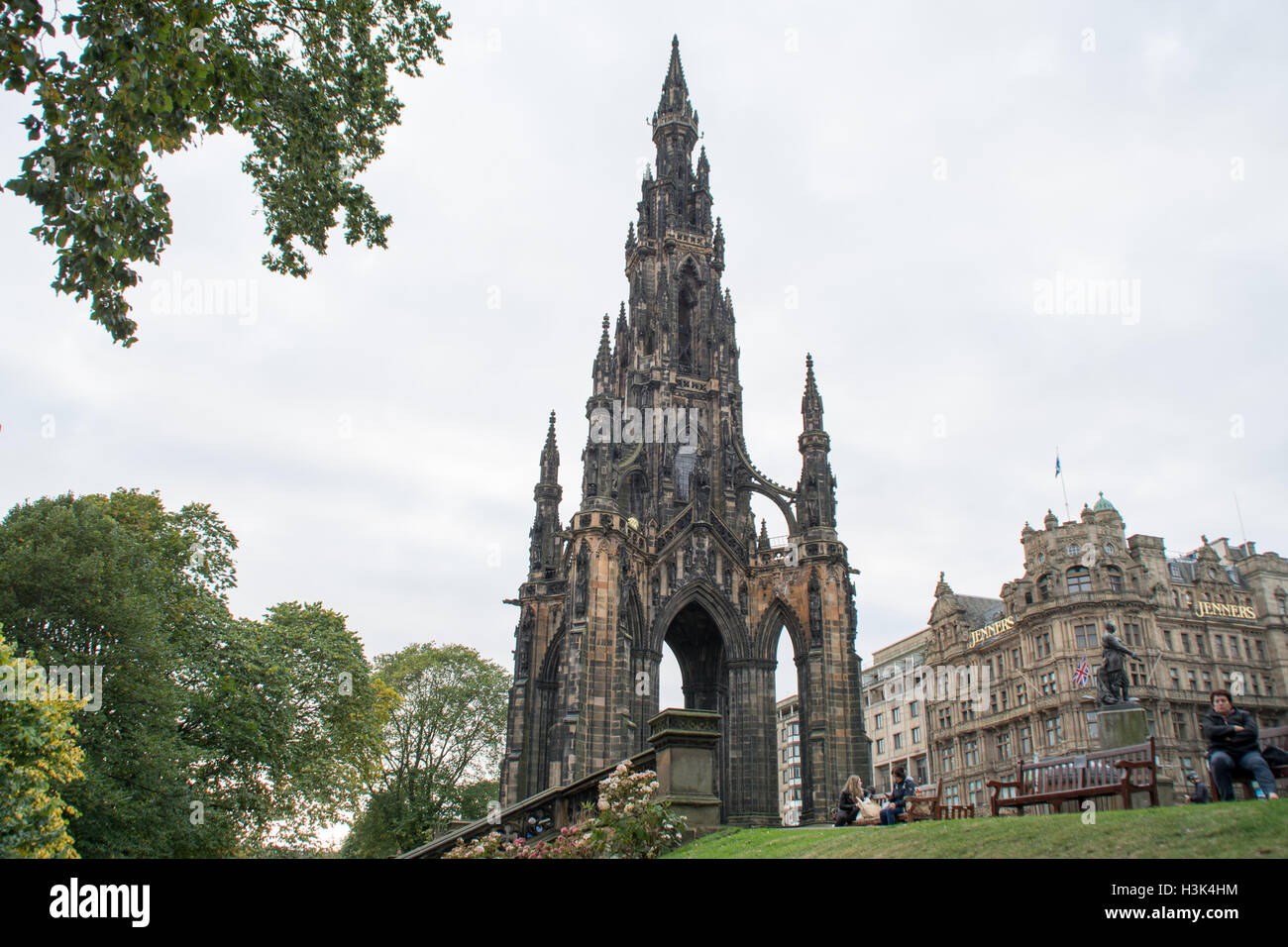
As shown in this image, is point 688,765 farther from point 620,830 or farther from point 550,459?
point 550,459

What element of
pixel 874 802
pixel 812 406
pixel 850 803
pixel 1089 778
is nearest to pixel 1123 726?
pixel 1089 778

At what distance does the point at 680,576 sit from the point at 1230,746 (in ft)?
74.0

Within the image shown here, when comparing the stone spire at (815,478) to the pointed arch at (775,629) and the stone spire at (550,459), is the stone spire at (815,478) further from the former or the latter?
the stone spire at (550,459)

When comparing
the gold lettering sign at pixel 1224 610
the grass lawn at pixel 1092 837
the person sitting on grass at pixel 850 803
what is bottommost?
the person sitting on grass at pixel 850 803

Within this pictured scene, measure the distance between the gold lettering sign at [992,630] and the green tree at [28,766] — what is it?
47282 millimetres

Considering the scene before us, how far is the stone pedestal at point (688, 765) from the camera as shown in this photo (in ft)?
44.8

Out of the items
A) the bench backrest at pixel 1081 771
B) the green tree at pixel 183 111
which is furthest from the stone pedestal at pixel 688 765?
the green tree at pixel 183 111

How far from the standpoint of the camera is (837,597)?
31.1 meters

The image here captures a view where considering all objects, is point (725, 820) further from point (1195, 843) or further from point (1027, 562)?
point (1027, 562)

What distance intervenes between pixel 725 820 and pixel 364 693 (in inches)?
557

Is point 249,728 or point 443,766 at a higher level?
point 249,728

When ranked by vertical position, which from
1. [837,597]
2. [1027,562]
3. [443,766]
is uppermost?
[1027,562]

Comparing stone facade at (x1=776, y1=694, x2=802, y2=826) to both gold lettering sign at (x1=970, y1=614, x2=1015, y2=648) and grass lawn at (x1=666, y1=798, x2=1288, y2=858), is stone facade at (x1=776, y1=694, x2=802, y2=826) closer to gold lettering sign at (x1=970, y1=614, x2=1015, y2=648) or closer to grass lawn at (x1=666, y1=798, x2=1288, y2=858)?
gold lettering sign at (x1=970, y1=614, x2=1015, y2=648)
